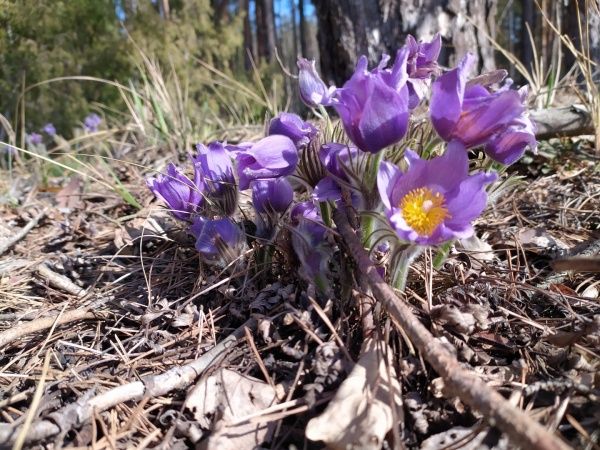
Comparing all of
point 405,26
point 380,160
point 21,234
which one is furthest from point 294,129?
point 405,26

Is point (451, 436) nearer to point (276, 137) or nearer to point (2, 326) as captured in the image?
point (276, 137)

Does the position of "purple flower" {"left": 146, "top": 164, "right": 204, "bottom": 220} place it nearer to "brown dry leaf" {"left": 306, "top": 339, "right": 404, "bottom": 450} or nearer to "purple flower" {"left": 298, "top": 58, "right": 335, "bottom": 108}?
"purple flower" {"left": 298, "top": 58, "right": 335, "bottom": 108}

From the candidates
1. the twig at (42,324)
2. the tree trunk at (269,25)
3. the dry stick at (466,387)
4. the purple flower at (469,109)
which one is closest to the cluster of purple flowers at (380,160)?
the purple flower at (469,109)

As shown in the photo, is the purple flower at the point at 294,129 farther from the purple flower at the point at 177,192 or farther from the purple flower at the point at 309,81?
the purple flower at the point at 177,192

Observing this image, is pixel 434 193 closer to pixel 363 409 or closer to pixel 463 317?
pixel 463 317

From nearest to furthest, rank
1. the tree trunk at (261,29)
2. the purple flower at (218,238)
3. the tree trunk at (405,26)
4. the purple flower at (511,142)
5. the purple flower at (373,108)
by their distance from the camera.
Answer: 1. the purple flower at (373,108)
2. the purple flower at (511,142)
3. the purple flower at (218,238)
4. the tree trunk at (405,26)
5. the tree trunk at (261,29)

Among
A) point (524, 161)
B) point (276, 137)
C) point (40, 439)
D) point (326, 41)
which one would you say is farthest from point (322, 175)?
point (326, 41)
